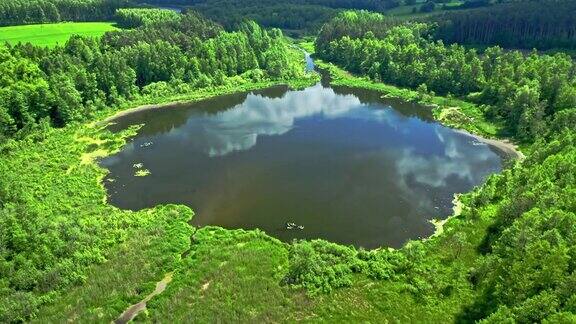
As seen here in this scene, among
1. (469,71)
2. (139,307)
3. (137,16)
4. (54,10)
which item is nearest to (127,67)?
(137,16)

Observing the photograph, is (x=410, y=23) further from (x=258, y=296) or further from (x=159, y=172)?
(x=258, y=296)

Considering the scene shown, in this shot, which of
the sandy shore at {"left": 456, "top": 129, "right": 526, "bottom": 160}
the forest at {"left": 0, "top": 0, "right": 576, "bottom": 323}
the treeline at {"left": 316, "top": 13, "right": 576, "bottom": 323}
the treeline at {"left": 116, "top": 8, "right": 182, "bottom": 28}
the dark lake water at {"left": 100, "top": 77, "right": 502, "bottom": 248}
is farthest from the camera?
the treeline at {"left": 116, "top": 8, "right": 182, "bottom": 28}

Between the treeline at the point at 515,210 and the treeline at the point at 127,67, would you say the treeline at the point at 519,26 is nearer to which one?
the treeline at the point at 515,210

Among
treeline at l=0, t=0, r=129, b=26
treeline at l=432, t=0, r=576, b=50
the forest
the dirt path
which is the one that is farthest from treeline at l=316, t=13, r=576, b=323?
treeline at l=0, t=0, r=129, b=26

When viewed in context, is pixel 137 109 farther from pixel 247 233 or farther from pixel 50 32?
pixel 50 32

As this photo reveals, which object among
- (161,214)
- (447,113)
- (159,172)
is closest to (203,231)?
(161,214)

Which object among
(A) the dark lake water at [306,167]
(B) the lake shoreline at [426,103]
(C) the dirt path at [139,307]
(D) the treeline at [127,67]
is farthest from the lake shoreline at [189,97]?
(C) the dirt path at [139,307]

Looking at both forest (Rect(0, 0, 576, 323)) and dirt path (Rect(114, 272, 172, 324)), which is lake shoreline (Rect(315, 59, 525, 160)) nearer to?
forest (Rect(0, 0, 576, 323))
